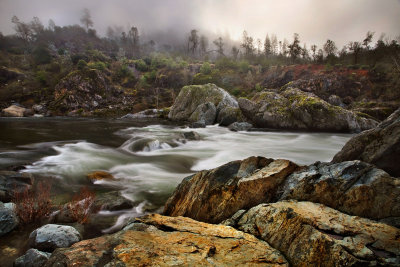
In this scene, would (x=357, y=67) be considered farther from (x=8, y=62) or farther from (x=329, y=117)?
(x=8, y=62)

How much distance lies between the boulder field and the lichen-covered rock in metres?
17.5

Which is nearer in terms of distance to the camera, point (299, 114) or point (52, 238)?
point (52, 238)

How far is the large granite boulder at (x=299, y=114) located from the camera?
63.0 ft

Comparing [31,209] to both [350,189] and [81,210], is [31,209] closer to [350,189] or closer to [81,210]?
[81,210]

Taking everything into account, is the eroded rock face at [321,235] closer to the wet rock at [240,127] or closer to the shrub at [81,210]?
the shrub at [81,210]

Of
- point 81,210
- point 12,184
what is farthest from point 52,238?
point 12,184

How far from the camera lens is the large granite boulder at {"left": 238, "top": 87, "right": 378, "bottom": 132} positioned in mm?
19188

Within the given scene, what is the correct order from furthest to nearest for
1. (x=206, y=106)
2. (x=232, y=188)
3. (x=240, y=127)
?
1. (x=206, y=106)
2. (x=240, y=127)
3. (x=232, y=188)

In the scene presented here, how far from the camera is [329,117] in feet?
63.3

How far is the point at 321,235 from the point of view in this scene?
106 inches

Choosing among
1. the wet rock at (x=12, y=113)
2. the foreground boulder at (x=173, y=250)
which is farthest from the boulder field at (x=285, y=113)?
the wet rock at (x=12, y=113)

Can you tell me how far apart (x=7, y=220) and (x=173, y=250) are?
159 inches

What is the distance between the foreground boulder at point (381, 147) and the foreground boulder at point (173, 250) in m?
4.18

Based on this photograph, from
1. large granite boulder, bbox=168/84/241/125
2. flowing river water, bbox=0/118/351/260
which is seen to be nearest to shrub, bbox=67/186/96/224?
flowing river water, bbox=0/118/351/260
